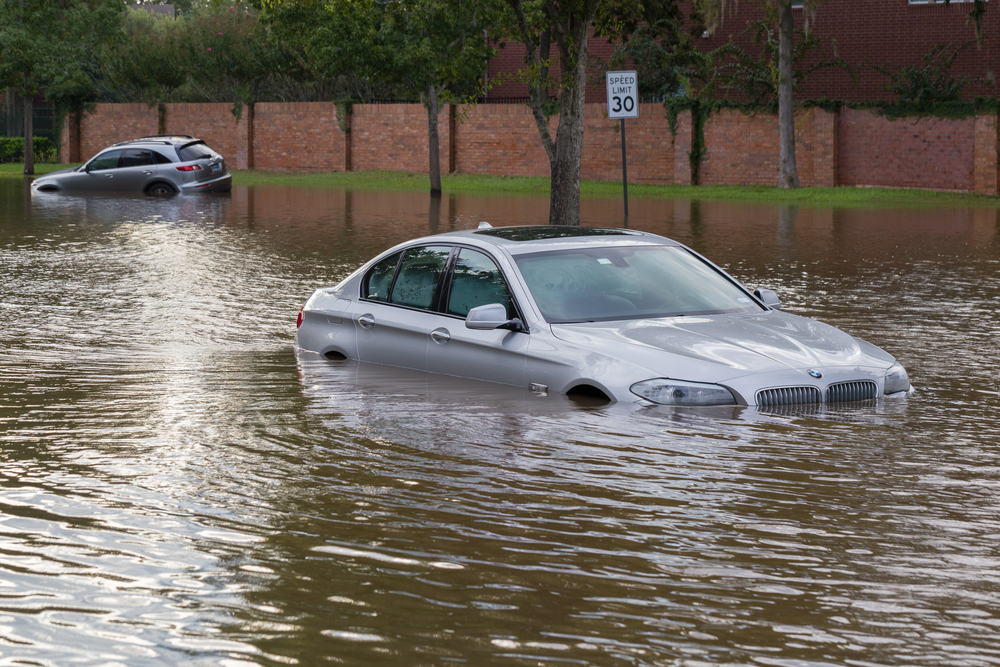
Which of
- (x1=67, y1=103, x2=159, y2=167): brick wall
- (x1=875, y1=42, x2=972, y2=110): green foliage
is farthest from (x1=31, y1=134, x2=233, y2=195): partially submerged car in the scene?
(x1=875, y1=42, x2=972, y2=110): green foliage

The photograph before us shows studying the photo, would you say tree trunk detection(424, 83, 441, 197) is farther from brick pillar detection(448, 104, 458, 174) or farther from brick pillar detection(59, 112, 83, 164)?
brick pillar detection(59, 112, 83, 164)

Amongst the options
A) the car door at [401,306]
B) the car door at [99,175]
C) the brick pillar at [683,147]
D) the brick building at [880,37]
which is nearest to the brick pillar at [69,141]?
the car door at [99,175]

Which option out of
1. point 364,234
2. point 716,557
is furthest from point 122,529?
point 364,234

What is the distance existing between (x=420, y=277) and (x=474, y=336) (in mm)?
844

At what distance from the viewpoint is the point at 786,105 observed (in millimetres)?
36906

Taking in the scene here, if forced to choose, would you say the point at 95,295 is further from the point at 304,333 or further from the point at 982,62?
the point at 982,62

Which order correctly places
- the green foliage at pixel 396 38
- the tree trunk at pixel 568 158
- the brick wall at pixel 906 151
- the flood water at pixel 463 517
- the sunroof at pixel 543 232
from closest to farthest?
the flood water at pixel 463 517 < the sunroof at pixel 543 232 < the tree trunk at pixel 568 158 < the green foliage at pixel 396 38 < the brick wall at pixel 906 151

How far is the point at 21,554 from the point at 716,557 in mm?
2606

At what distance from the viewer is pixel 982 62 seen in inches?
1698

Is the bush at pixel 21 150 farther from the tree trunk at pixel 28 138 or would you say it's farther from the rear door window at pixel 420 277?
the rear door window at pixel 420 277

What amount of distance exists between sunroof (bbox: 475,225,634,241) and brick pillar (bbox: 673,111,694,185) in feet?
→ 104

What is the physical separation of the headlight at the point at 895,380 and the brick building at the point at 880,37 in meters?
36.1

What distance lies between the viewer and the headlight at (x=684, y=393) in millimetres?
7324

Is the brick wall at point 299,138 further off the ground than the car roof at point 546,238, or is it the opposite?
the brick wall at point 299,138
